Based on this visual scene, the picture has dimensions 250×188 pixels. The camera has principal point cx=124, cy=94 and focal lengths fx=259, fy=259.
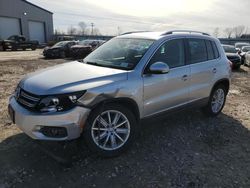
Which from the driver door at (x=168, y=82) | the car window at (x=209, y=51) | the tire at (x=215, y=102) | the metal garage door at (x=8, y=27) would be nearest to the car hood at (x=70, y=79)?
the driver door at (x=168, y=82)

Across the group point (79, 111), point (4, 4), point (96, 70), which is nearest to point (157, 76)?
point (96, 70)

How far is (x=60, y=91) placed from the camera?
3299 mm

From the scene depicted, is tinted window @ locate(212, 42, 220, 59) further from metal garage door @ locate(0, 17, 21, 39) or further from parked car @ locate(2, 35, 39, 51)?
metal garage door @ locate(0, 17, 21, 39)

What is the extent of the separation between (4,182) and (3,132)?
5.10 feet

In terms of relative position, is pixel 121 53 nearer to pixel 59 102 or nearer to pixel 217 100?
pixel 59 102

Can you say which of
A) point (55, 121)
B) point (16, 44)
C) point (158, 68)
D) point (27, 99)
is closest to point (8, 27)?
point (16, 44)

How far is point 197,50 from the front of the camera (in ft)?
16.5

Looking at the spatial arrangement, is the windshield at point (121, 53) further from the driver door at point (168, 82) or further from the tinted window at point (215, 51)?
the tinted window at point (215, 51)

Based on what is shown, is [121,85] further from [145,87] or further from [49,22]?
[49,22]

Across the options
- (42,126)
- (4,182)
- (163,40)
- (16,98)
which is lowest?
(4,182)

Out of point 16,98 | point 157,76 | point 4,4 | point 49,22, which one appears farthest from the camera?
point 49,22

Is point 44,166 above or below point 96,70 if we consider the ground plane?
below

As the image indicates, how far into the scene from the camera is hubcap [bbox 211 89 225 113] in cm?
569

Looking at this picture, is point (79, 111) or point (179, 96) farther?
point (179, 96)
